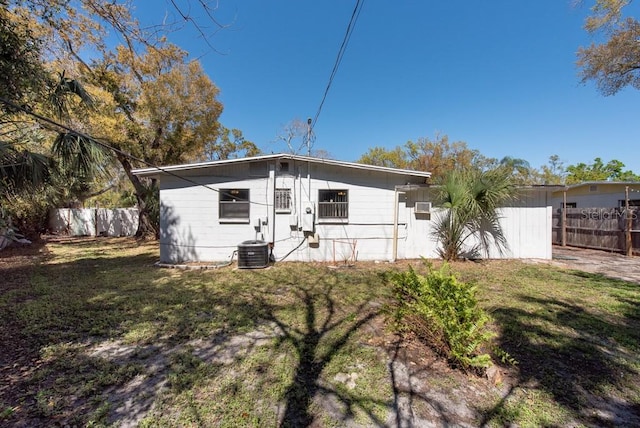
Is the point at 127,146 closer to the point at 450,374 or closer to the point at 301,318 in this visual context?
the point at 301,318

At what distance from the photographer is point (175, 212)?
7.76 m

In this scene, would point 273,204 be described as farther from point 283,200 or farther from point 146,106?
point 146,106

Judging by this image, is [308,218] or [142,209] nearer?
[308,218]

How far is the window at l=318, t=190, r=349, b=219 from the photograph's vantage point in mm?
8039

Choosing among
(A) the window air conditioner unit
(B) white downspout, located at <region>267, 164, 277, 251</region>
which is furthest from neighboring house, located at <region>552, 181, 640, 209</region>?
(B) white downspout, located at <region>267, 164, 277, 251</region>

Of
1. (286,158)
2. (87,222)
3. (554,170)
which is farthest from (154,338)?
(554,170)

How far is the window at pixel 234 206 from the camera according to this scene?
25.8 feet

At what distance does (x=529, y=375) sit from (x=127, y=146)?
13.2 metres

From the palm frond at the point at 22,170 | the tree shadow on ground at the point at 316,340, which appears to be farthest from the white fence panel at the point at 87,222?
the tree shadow on ground at the point at 316,340

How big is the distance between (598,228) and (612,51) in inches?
248

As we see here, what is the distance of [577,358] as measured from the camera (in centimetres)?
284

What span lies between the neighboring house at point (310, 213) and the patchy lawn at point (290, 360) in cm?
268

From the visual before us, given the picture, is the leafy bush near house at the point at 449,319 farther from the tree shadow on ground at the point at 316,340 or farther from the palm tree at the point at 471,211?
Answer: the palm tree at the point at 471,211

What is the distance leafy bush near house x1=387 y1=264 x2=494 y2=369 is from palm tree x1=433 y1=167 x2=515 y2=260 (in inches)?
191
